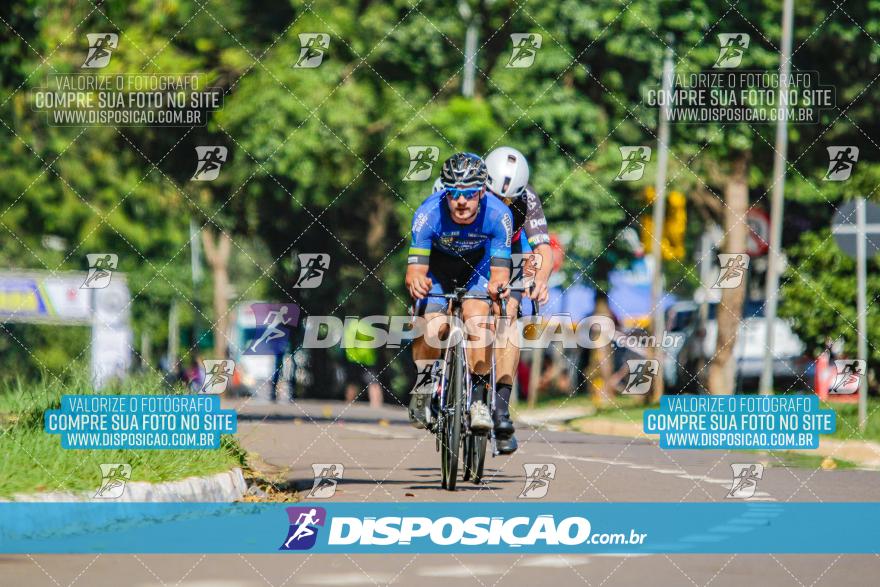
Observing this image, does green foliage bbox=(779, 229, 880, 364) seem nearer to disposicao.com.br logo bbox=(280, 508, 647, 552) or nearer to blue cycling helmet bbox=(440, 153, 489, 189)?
blue cycling helmet bbox=(440, 153, 489, 189)

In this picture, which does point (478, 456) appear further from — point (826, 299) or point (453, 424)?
point (826, 299)

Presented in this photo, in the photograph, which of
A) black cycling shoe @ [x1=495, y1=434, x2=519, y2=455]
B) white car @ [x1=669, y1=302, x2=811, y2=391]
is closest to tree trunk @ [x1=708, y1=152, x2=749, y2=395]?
white car @ [x1=669, y1=302, x2=811, y2=391]

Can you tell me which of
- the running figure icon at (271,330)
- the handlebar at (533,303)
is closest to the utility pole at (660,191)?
the running figure icon at (271,330)

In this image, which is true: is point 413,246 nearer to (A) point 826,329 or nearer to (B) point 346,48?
(A) point 826,329

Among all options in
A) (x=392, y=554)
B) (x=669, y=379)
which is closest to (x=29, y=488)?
(x=392, y=554)

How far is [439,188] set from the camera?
10953 mm

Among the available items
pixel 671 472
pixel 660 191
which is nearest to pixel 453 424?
pixel 671 472

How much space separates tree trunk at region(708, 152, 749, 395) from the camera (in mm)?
25797

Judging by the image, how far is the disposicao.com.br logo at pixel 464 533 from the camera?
28.8ft

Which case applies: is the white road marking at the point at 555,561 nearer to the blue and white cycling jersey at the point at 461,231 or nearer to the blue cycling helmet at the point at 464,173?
the blue and white cycling jersey at the point at 461,231

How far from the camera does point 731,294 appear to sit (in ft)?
85.9

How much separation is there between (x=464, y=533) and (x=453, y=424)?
58.3 inches

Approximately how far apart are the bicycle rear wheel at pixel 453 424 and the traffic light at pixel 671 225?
14757 mm

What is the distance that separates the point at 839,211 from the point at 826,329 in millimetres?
4102
